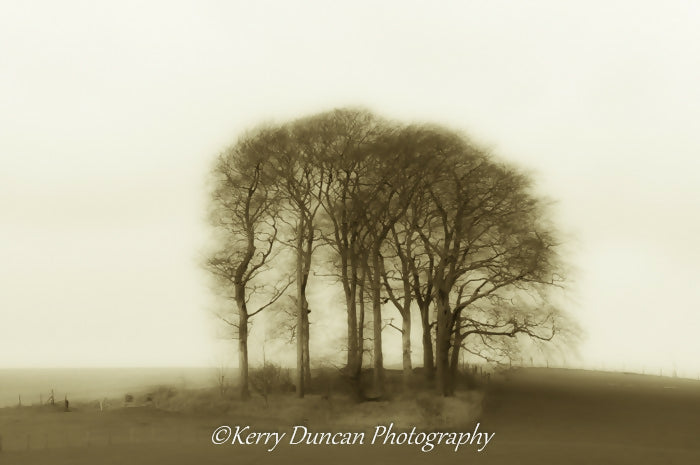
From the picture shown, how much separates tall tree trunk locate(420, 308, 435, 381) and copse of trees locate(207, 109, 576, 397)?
0.06 meters

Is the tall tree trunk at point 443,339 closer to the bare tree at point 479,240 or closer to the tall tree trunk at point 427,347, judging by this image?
the bare tree at point 479,240

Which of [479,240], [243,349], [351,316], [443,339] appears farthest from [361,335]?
[479,240]

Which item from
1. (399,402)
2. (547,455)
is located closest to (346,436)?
(399,402)

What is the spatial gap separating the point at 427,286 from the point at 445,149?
694 centimetres

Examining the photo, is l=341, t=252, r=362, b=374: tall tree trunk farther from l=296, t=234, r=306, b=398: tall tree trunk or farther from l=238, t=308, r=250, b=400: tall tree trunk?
l=238, t=308, r=250, b=400: tall tree trunk

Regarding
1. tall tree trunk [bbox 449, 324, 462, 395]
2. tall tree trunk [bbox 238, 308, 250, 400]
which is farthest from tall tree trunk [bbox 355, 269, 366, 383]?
tall tree trunk [bbox 238, 308, 250, 400]

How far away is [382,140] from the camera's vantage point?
3697 cm

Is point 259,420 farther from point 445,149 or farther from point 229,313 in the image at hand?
point 445,149

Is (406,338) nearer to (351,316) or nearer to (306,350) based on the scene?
(351,316)

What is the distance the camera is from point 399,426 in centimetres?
3209

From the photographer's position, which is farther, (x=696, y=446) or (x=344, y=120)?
(x=344, y=120)

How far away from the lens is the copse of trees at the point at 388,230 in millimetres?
35219

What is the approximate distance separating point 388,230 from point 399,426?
9311 millimetres

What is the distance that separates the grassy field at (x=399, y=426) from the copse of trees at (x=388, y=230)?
2.20 m
